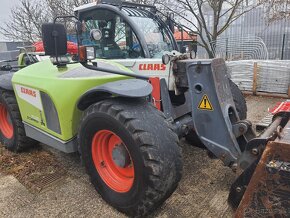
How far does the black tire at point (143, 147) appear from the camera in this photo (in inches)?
93.8

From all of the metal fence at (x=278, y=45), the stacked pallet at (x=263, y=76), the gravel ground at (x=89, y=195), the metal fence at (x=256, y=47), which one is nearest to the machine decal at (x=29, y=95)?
the gravel ground at (x=89, y=195)

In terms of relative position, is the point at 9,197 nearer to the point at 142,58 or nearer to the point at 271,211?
the point at 142,58

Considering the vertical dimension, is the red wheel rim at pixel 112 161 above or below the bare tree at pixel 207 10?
below

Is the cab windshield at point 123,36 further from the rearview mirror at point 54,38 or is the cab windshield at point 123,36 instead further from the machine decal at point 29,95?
the machine decal at point 29,95

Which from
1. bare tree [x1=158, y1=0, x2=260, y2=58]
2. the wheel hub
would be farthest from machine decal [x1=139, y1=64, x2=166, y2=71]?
bare tree [x1=158, y1=0, x2=260, y2=58]

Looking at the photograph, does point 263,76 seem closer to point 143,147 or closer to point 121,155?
point 121,155

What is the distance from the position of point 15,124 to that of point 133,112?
231 cm

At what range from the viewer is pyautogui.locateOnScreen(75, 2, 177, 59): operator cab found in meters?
3.70

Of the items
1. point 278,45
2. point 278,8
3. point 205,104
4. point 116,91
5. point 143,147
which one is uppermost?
point 278,8

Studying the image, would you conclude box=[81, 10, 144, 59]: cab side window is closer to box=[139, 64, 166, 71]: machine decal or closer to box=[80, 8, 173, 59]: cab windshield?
box=[80, 8, 173, 59]: cab windshield

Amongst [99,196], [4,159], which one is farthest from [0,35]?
[99,196]

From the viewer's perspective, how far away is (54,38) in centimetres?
287

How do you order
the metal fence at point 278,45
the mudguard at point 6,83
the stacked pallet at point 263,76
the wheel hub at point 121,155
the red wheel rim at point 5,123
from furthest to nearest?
1. the metal fence at point 278,45
2. the stacked pallet at point 263,76
3. the red wheel rim at point 5,123
4. the mudguard at point 6,83
5. the wheel hub at point 121,155

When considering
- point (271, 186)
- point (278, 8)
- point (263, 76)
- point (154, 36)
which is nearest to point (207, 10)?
point (278, 8)
